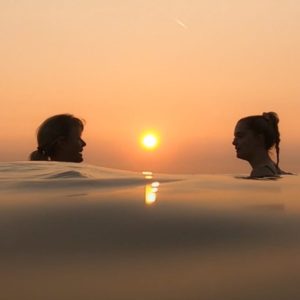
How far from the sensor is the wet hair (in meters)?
6.78

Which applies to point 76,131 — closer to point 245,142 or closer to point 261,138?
point 245,142

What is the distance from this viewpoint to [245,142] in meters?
6.80

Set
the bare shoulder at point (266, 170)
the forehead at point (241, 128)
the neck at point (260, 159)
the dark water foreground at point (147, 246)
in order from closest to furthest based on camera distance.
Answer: the dark water foreground at point (147, 246) < the bare shoulder at point (266, 170) < the neck at point (260, 159) < the forehead at point (241, 128)

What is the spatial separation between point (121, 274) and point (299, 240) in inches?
22.8

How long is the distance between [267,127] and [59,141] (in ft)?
9.46

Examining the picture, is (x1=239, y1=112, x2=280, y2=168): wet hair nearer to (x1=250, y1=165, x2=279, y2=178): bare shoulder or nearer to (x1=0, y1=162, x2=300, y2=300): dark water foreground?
(x1=250, y1=165, x2=279, y2=178): bare shoulder

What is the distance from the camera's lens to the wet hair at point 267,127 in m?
6.78

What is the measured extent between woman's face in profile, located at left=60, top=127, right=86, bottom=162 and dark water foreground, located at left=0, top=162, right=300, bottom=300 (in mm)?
4553

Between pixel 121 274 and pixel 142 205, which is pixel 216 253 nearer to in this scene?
pixel 121 274

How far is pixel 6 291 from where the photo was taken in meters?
0.99

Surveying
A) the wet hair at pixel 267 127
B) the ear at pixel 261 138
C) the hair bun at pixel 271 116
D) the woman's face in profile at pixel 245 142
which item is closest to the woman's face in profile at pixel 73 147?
the woman's face in profile at pixel 245 142

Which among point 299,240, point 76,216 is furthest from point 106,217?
point 299,240

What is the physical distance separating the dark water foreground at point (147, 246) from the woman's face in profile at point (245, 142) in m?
4.62

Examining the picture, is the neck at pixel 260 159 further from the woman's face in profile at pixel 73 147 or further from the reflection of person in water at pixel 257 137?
the woman's face in profile at pixel 73 147
